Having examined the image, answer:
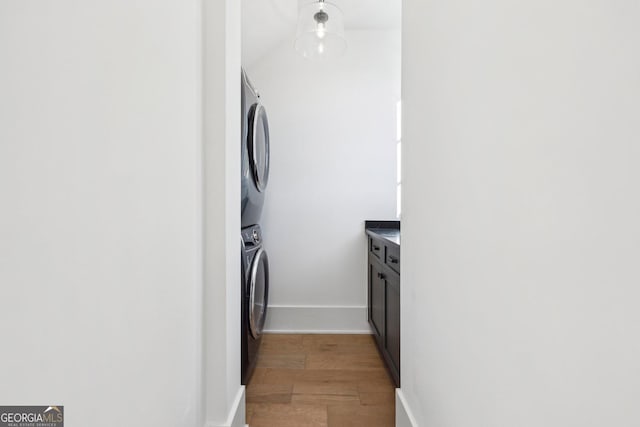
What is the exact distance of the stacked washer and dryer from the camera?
5.94ft

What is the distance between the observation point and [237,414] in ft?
4.71

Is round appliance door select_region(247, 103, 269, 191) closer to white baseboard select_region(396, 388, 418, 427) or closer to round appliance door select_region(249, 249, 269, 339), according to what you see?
round appliance door select_region(249, 249, 269, 339)

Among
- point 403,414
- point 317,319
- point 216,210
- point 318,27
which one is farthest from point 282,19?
point 403,414

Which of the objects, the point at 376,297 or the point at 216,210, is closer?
the point at 216,210

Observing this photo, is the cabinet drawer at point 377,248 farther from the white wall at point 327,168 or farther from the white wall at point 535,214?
the white wall at point 535,214

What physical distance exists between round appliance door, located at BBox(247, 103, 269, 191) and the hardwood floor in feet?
3.81

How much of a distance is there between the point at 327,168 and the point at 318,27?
1060 mm

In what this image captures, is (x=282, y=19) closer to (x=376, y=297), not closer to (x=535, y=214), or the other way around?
(x=376, y=297)

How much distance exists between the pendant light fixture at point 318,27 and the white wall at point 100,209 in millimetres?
1413

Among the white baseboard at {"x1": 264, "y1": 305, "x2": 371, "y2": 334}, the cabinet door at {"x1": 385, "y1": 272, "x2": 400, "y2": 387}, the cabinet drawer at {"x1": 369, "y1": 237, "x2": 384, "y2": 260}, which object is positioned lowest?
the white baseboard at {"x1": 264, "y1": 305, "x2": 371, "y2": 334}

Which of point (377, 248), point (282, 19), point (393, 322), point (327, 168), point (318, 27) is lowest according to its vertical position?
point (393, 322)

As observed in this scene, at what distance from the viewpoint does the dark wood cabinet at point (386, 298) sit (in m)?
1.83

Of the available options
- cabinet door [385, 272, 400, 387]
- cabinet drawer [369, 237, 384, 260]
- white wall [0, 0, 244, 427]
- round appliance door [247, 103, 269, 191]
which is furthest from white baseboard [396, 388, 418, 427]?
round appliance door [247, 103, 269, 191]

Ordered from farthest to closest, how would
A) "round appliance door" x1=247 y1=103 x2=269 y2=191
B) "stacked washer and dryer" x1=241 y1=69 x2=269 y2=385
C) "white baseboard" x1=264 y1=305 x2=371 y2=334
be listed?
1. "white baseboard" x1=264 y1=305 x2=371 y2=334
2. "round appliance door" x1=247 y1=103 x2=269 y2=191
3. "stacked washer and dryer" x1=241 y1=69 x2=269 y2=385
